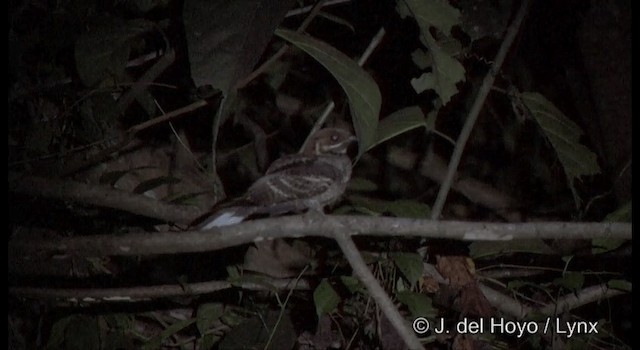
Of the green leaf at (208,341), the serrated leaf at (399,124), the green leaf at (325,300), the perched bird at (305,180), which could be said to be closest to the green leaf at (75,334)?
the green leaf at (208,341)

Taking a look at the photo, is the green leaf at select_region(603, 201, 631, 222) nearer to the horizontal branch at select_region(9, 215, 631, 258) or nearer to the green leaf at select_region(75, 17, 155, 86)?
the horizontal branch at select_region(9, 215, 631, 258)

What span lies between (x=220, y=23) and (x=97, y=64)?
37.3 inches

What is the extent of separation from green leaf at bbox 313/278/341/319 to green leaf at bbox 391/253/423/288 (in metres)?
0.26

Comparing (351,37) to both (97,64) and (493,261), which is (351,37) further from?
(97,64)

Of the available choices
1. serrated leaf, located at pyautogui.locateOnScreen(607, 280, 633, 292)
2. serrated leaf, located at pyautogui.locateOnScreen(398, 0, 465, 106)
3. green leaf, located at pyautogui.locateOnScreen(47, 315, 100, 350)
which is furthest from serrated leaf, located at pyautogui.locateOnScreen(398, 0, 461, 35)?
green leaf, located at pyautogui.locateOnScreen(47, 315, 100, 350)

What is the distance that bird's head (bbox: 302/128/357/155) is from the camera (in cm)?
322

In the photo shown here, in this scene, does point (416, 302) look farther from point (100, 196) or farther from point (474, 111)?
point (100, 196)

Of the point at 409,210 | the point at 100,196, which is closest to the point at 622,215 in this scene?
the point at 409,210

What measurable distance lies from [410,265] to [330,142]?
3.87 ft

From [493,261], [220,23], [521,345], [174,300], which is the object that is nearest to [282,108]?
[174,300]

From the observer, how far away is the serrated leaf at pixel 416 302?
2240mm

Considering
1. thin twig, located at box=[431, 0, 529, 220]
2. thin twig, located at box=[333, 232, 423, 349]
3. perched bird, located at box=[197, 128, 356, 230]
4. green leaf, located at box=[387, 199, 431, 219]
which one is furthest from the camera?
perched bird, located at box=[197, 128, 356, 230]

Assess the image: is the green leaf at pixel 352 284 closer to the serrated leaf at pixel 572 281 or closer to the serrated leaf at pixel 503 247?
the serrated leaf at pixel 503 247

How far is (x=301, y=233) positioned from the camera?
71.5 inches
